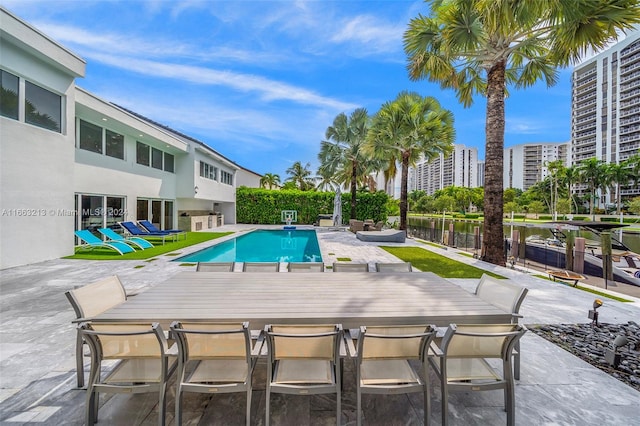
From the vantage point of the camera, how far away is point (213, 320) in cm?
216

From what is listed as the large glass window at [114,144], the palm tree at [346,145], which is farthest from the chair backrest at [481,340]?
the palm tree at [346,145]

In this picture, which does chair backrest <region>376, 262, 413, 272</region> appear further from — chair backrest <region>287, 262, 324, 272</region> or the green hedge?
the green hedge

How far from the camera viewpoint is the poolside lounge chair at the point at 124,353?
1875mm

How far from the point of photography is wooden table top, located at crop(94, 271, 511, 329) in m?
2.26

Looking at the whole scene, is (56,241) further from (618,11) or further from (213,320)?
(618,11)

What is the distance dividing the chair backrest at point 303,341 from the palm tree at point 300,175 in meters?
41.0

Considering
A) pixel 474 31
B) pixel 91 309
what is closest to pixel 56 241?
pixel 91 309

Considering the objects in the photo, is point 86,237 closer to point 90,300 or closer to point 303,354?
point 90,300

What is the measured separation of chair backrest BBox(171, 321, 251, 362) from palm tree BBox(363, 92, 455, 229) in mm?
14735

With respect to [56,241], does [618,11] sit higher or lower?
higher

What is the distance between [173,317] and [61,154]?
32.1 feet

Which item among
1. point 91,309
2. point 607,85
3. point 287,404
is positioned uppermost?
point 607,85

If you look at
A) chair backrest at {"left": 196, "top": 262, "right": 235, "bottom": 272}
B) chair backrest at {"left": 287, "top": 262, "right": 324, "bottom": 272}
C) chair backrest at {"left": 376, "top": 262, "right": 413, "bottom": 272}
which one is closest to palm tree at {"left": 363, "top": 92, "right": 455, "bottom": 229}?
chair backrest at {"left": 376, "top": 262, "right": 413, "bottom": 272}

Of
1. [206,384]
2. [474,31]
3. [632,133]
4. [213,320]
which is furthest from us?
[632,133]
